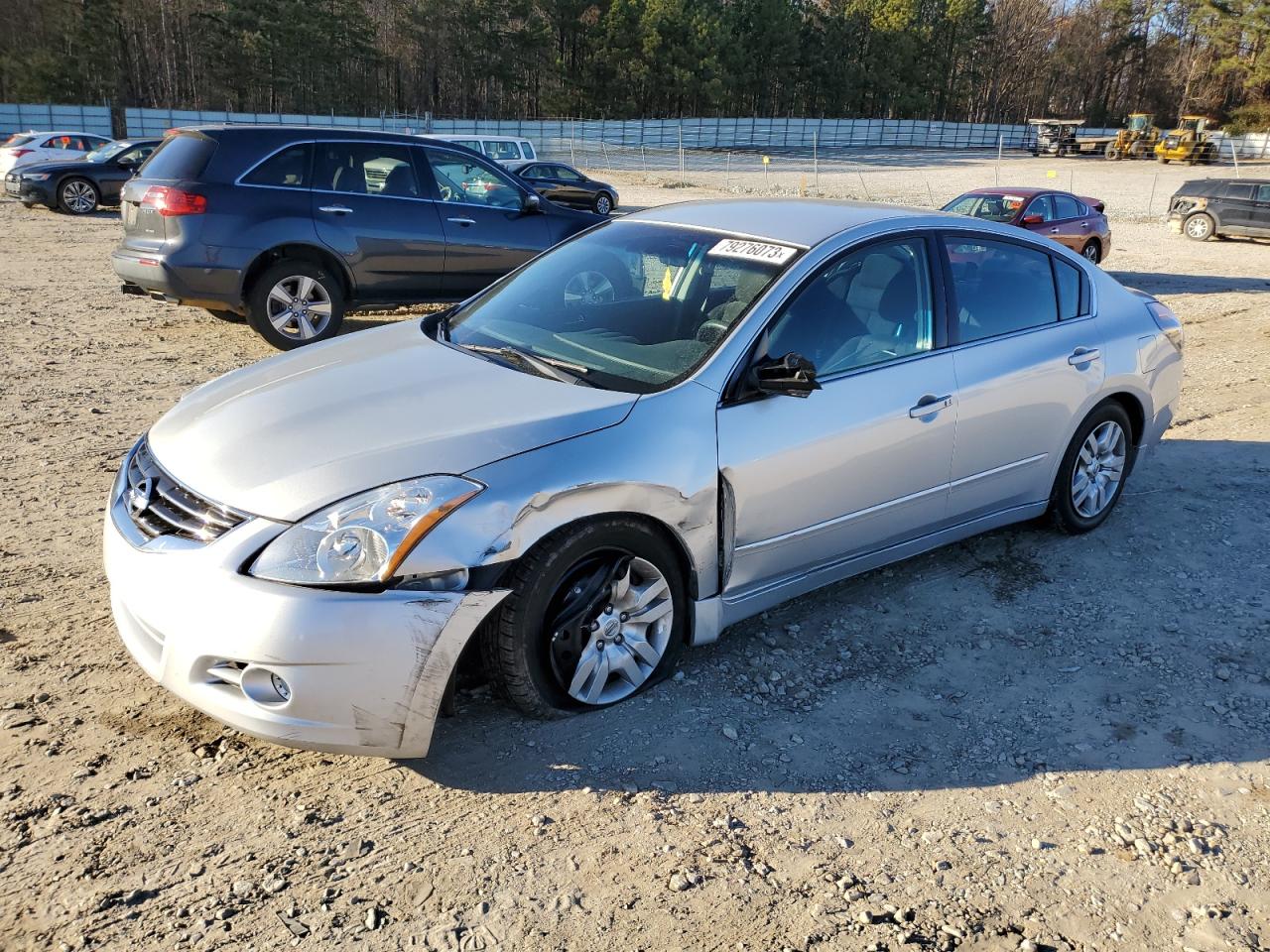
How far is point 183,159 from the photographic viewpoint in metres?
8.27

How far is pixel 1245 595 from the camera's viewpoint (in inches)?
183

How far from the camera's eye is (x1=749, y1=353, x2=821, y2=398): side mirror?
351 centimetres

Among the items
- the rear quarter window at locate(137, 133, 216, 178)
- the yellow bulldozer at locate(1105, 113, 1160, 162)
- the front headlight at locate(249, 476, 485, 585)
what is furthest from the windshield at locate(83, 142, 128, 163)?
the yellow bulldozer at locate(1105, 113, 1160, 162)

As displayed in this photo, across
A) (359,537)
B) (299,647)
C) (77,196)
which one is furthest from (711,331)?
(77,196)

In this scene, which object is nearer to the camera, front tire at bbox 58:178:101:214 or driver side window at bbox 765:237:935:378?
driver side window at bbox 765:237:935:378

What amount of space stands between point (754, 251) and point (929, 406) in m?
0.95

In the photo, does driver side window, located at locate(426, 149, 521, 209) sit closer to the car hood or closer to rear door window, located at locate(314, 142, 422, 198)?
rear door window, located at locate(314, 142, 422, 198)

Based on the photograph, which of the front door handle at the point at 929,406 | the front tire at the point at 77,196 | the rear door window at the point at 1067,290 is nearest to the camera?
the front door handle at the point at 929,406

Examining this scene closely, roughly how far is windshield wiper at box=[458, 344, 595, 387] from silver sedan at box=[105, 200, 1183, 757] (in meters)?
0.02

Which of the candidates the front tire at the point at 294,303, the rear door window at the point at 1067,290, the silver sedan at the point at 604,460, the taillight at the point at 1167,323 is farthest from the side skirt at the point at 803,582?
the front tire at the point at 294,303

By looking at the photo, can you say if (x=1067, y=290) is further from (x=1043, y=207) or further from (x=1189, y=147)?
(x=1189, y=147)

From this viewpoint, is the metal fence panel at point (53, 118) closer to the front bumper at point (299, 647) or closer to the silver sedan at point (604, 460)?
the silver sedan at point (604, 460)

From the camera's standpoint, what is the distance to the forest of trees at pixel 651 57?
202 feet

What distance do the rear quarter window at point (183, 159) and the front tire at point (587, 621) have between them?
257 inches
